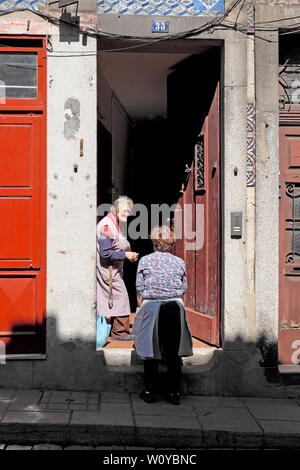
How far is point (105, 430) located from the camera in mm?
5430

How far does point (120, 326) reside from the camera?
736cm

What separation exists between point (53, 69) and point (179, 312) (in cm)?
286

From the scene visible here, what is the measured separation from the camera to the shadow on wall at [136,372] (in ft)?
21.1

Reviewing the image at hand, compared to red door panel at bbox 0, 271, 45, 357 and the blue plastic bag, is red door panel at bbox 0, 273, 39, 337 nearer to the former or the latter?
red door panel at bbox 0, 271, 45, 357

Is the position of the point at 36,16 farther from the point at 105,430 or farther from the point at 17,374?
the point at 105,430

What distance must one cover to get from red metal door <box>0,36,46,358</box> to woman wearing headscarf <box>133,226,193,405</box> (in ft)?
3.80

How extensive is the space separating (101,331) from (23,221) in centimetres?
146

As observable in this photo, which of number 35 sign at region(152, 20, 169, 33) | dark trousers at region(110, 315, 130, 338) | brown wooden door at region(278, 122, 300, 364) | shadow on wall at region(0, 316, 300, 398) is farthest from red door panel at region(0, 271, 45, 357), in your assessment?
number 35 sign at region(152, 20, 169, 33)

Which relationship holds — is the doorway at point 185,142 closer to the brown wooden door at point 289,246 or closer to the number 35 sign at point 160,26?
the number 35 sign at point 160,26

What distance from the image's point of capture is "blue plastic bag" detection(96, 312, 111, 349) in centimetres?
671

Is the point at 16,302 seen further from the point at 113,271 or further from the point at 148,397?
the point at 148,397

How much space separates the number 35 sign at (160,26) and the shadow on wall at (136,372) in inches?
128

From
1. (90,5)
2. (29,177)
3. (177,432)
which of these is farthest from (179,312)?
(90,5)

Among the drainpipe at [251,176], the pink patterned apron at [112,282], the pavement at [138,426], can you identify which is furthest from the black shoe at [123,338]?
the drainpipe at [251,176]
